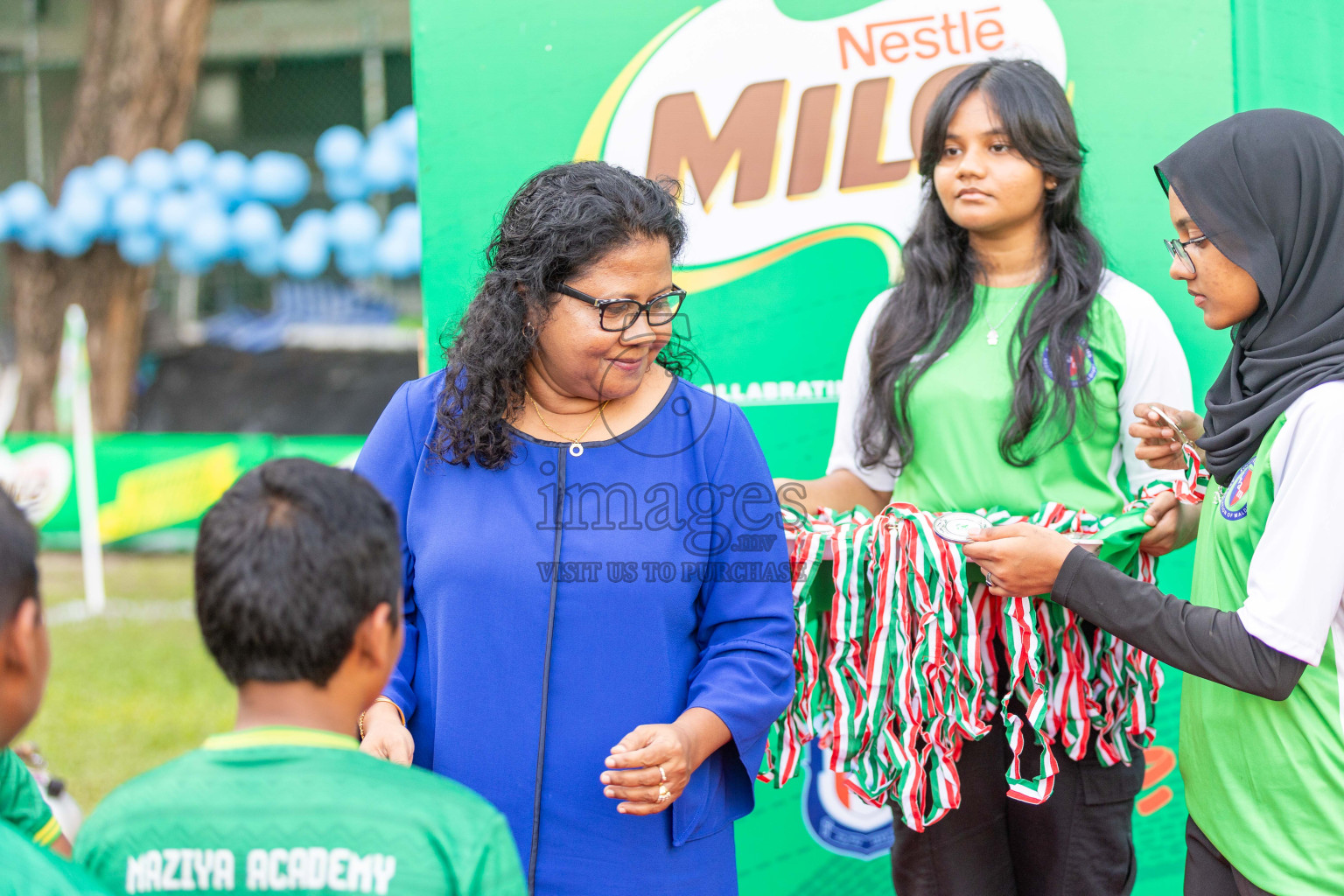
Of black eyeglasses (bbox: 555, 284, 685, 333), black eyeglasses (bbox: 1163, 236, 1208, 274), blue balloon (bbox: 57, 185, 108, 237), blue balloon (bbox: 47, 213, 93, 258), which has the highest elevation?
blue balloon (bbox: 57, 185, 108, 237)

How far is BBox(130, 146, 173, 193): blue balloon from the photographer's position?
822 centimetres

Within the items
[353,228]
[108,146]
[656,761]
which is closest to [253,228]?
[353,228]

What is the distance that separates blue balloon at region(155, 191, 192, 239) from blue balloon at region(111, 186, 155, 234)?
82 millimetres

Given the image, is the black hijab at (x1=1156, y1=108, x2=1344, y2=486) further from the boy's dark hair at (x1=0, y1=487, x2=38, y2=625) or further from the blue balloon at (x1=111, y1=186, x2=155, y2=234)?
the blue balloon at (x1=111, y1=186, x2=155, y2=234)

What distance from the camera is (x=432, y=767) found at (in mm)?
1792

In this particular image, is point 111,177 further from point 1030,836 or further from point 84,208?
point 1030,836

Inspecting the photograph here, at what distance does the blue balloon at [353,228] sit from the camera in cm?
766

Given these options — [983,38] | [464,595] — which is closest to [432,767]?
[464,595]

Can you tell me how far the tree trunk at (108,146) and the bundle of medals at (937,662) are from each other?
876 centimetres

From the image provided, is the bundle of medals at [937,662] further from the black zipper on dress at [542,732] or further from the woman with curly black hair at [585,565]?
the black zipper on dress at [542,732]

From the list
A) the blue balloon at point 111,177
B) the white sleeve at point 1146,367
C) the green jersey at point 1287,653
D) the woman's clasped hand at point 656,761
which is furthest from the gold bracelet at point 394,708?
the blue balloon at point 111,177

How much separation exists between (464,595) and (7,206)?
8.50 meters

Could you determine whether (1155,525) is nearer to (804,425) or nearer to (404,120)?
(804,425)

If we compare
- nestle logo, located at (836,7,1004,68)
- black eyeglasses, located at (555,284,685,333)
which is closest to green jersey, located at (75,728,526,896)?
black eyeglasses, located at (555,284,685,333)
